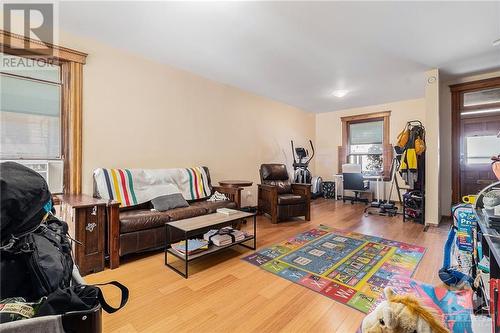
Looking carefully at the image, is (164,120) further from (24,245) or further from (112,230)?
(24,245)

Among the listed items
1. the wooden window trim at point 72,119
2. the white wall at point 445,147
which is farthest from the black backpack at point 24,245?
the white wall at point 445,147

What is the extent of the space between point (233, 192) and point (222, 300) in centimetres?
187

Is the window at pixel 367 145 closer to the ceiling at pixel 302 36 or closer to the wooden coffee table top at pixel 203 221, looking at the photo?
the ceiling at pixel 302 36

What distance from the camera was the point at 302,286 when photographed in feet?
6.47

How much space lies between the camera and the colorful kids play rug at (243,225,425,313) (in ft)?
6.27

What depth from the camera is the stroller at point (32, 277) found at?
56cm

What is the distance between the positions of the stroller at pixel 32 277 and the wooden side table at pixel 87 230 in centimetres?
156

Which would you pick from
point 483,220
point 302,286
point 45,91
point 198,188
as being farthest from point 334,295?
point 45,91

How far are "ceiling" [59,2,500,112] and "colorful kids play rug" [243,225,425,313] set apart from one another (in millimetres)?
2515

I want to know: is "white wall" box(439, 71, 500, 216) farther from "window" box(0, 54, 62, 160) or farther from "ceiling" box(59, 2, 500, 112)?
"window" box(0, 54, 62, 160)

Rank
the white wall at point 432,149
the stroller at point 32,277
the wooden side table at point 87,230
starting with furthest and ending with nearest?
the white wall at point 432,149 < the wooden side table at point 87,230 < the stroller at point 32,277

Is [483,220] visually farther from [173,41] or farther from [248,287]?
A: [173,41]

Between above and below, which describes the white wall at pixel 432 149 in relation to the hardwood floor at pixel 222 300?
above

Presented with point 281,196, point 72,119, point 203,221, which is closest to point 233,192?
point 281,196
